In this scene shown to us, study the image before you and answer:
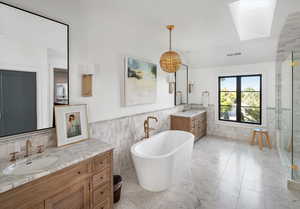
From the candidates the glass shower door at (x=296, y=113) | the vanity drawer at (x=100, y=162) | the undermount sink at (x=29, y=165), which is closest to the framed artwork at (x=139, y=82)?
the vanity drawer at (x=100, y=162)

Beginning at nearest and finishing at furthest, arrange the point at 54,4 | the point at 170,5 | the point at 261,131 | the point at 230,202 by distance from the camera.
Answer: the point at 54,4 < the point at 170,5 < the point at 230,202 < the point at 261,131

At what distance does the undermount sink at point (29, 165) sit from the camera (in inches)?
50.7

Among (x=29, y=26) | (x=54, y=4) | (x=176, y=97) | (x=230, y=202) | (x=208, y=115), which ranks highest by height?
(x=54, y=4)

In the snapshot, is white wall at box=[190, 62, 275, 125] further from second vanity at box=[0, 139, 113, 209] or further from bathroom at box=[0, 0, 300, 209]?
second vanity at box=[0, 139, 113, 209]

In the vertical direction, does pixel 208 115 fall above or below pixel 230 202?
above

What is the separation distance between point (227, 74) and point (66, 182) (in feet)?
16.8

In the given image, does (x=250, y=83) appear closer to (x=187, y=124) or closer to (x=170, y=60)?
(x=187, y=124)

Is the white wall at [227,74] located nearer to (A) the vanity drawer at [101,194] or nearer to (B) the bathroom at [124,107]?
(B) the bathroom at [124,107]

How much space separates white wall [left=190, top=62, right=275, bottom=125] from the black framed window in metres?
0.15

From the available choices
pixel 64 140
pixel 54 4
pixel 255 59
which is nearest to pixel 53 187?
pixel 64 140

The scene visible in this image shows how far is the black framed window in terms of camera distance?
4.56 meters

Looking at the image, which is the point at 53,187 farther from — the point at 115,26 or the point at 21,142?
the point at 115,26

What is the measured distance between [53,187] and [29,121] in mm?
743

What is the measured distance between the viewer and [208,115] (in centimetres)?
527
